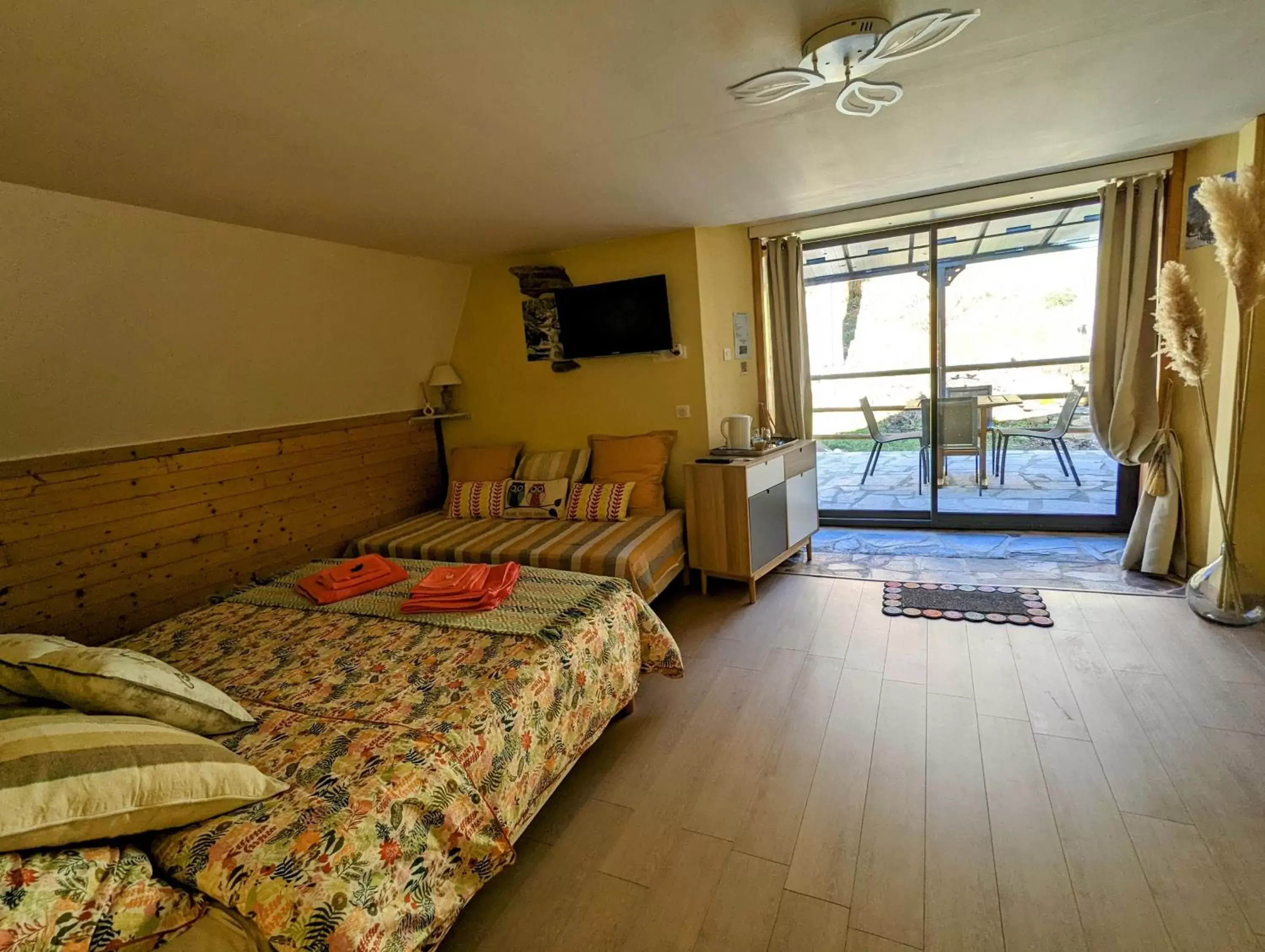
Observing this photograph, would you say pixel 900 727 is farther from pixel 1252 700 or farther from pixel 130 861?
pixel 130 861

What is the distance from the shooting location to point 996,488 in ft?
14.7

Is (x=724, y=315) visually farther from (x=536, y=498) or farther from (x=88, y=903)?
(x=88, y=903)

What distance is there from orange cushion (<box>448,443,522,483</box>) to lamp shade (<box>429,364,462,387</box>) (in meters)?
0.52

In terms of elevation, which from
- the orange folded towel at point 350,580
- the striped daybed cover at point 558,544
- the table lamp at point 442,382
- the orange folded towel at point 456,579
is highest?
the table lamp at point 442,382

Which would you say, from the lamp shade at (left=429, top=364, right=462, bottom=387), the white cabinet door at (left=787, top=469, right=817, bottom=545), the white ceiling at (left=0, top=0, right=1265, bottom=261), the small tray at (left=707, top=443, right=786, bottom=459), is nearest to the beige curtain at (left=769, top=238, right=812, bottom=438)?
the white cabinet door at (left=787, top=469, right=817, bottom=545)

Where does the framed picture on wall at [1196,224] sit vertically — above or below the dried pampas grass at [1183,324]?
above

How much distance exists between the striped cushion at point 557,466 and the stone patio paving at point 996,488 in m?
1.81

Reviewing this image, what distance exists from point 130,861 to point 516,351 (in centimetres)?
354

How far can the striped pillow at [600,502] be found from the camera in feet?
11.8

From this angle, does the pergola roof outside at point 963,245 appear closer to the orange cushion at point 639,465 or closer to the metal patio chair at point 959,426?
the metal patio chair at point 959,426

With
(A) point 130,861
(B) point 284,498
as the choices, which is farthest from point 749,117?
(B) point 284,498

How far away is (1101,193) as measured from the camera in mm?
3373

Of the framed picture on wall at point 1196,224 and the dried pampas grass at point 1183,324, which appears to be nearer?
the dried pampas grass at point 1183,324

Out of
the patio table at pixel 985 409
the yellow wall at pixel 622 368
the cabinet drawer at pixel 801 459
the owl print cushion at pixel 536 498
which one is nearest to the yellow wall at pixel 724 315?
the yellow wall at pixel 622 368
